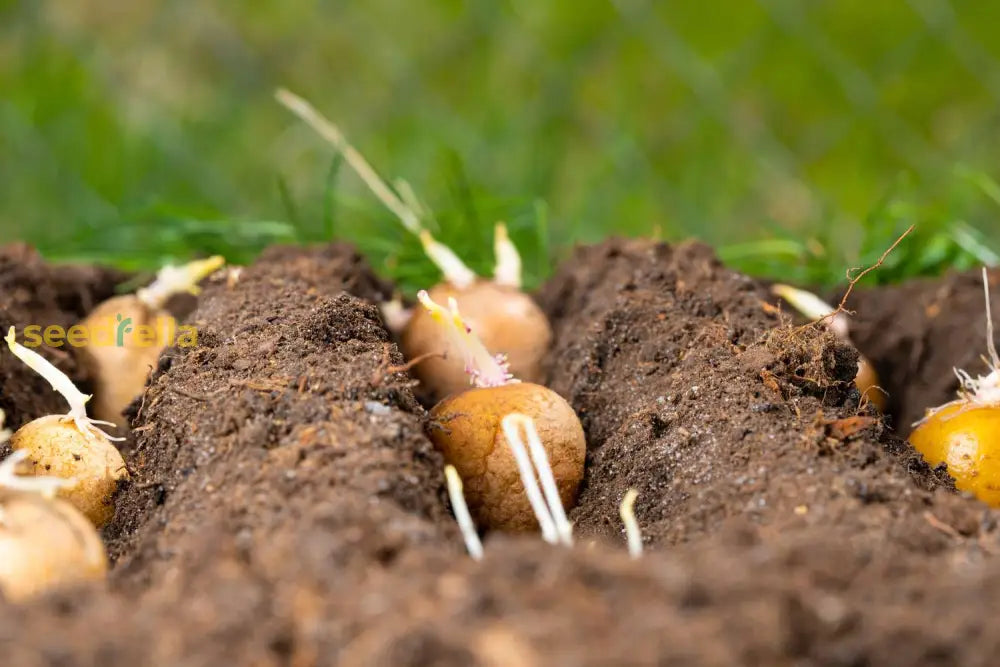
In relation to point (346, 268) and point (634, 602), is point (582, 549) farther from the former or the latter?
point (346, 268)

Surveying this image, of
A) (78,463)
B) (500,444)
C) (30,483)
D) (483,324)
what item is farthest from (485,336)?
(30,483)

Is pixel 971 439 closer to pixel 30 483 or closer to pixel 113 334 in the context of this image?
pixel 30 483

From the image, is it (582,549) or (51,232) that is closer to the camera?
(582,549)

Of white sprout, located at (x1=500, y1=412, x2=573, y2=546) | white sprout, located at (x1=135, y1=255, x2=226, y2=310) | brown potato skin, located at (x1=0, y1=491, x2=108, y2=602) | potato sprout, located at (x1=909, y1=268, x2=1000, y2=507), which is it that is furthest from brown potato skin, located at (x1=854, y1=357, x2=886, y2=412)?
brown potato skin, located at (x1=0, y1=491, x2=108, y2=602)

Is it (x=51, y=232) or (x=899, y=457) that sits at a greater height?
(x=899, y=457)

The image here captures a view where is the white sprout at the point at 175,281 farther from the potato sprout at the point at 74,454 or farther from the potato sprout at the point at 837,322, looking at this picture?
the potato sprout at the point at 837,322

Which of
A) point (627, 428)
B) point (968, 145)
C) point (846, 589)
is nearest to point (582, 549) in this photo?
point (846, 589)
